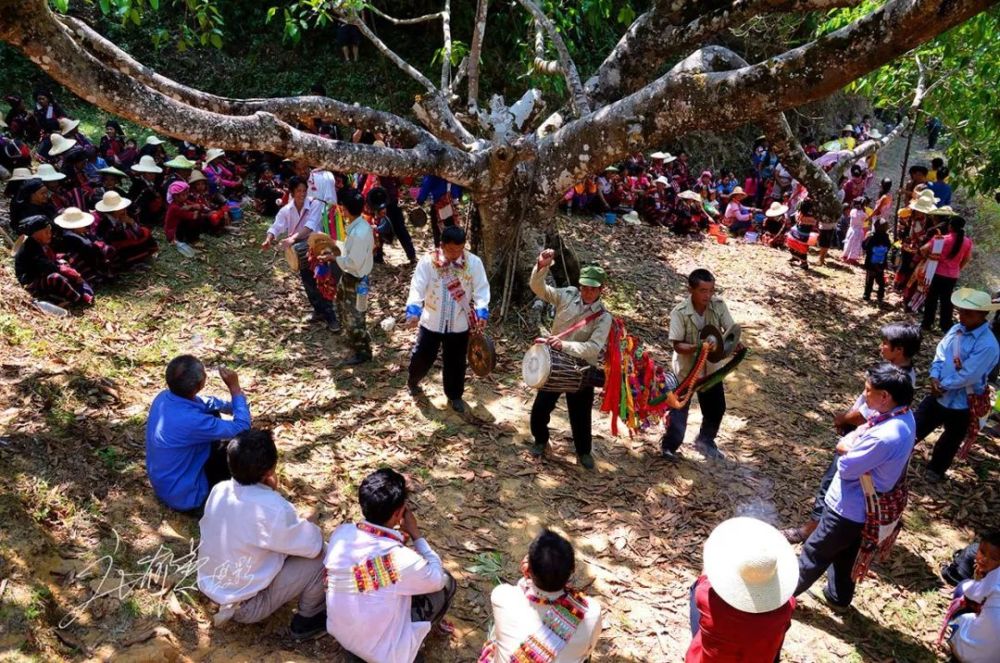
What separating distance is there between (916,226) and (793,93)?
6.60 meters

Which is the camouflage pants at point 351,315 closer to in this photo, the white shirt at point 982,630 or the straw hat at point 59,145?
the white shirt at point 982,630

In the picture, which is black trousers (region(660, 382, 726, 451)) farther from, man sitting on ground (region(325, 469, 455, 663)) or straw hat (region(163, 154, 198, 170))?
straw hat (region(163, 154, 198, 170))

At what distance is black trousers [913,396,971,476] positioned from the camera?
598cm

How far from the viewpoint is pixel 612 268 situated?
10.3m

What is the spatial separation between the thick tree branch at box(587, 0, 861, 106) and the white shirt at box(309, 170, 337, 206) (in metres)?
3.41

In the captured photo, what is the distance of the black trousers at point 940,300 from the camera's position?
935cm

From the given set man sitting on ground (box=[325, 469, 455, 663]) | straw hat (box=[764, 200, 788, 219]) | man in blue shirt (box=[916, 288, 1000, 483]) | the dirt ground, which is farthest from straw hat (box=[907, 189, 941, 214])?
man sitting on ground (box=[325, 469, 455, 663])

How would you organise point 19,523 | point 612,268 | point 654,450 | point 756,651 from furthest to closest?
point 612,268 → point 654,450 → point 19,523 → point 756,651

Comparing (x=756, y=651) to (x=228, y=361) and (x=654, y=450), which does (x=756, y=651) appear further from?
(x=228, y=361)

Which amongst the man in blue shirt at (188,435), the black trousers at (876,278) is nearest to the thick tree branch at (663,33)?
the black trousers at (876,278)

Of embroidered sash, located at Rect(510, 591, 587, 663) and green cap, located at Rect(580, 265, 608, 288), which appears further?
green cap, located at Rect(580, 265, 608, 288)

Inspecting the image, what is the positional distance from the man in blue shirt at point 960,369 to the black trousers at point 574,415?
10.3 feet

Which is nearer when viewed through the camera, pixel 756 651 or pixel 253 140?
pixel 756 651

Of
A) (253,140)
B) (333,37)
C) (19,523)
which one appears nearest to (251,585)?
(19,523)
